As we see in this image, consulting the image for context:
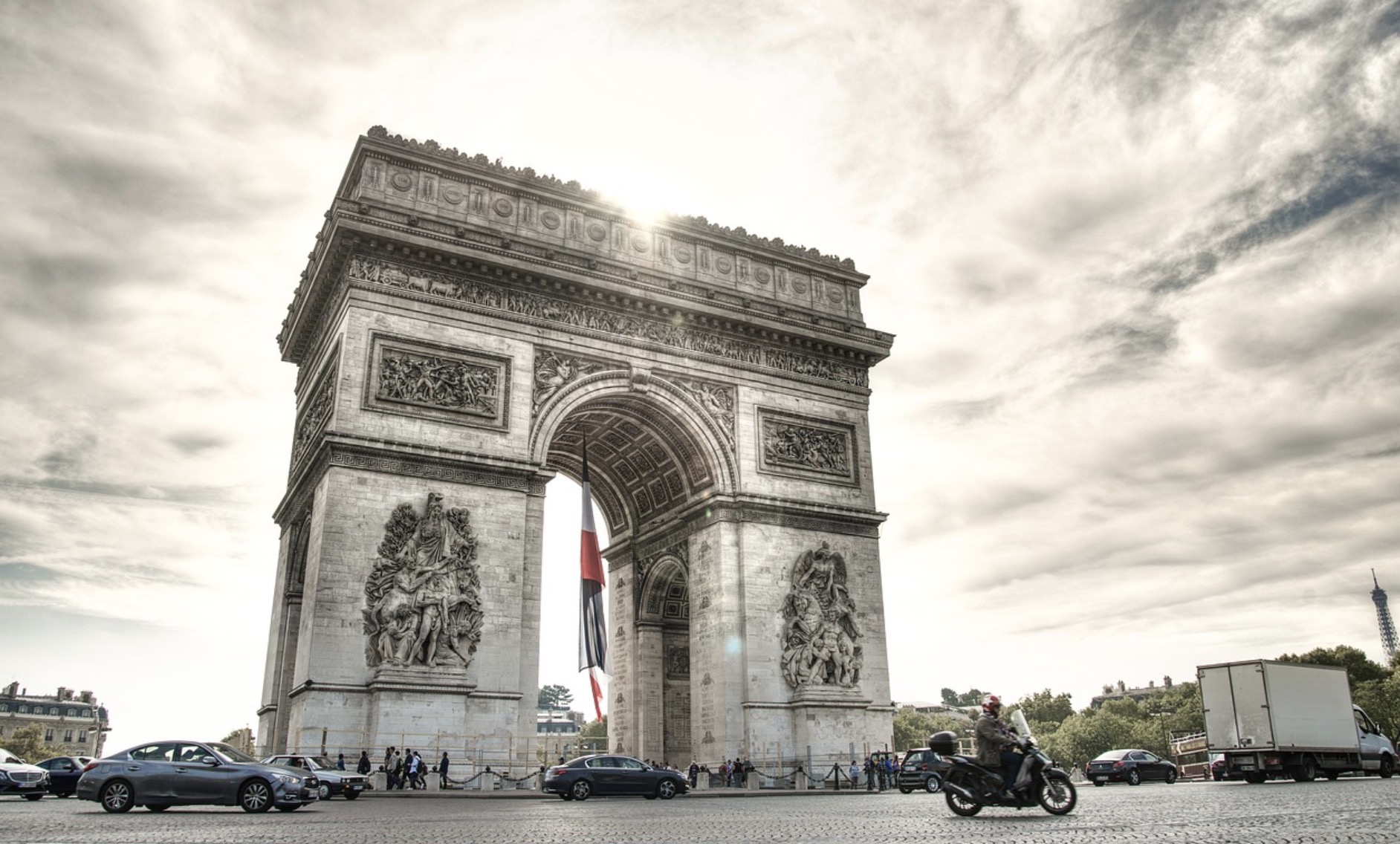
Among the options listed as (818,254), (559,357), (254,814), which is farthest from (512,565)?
(818,254)

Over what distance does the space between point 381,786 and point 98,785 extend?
26.5ft

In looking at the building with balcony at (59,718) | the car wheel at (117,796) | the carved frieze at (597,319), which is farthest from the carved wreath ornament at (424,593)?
the building with balcony at (59,718)

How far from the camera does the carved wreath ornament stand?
24.9 metres

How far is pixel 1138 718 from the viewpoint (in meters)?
94.9

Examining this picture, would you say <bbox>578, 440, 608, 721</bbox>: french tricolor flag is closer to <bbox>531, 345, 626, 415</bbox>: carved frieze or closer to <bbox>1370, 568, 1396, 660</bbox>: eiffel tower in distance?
<bbox>531, 345, 626, 415</bbox>: carved frieze

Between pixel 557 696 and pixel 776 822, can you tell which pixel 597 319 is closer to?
pixel 776 822

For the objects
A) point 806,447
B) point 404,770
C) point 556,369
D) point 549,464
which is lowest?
point 404,770

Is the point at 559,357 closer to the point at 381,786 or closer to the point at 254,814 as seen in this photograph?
the point at 381,786

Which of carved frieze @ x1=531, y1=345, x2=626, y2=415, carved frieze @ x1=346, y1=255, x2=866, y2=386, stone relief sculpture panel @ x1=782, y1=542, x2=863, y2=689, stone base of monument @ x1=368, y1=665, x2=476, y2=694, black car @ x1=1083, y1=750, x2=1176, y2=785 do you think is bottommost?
black car @ x1=1083, y1=750, x2=1176, y2=785

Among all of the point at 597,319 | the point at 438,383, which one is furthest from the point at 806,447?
the point at 438,383

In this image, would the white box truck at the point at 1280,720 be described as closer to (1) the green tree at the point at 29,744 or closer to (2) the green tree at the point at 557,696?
(1) the green tree at the point at 29,744

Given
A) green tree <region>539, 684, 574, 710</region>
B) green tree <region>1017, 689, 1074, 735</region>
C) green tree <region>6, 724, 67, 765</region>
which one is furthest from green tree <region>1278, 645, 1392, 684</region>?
green tree <region>539, 684, 574, 710</region>

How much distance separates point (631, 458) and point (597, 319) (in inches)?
232

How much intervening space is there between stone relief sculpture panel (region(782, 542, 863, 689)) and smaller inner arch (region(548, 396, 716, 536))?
3941mm
